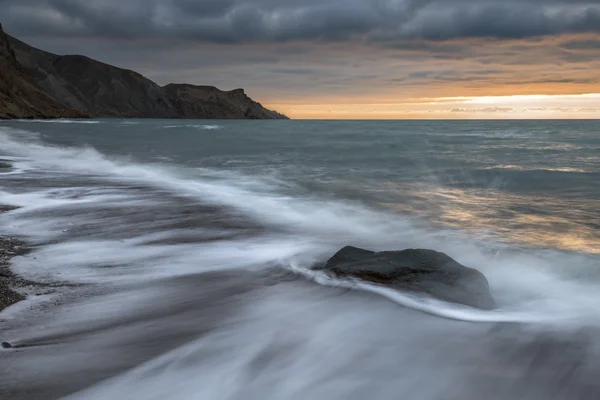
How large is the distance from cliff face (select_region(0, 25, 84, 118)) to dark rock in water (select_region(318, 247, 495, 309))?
10739cm

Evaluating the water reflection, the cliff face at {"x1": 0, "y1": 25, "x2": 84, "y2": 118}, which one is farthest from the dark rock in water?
the cliff face at {"x1": 0, "y1": 25, "x2": 84, "y2": 118}

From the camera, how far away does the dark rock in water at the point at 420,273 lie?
552 centimetres

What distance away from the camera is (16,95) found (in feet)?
375

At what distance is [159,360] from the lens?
405 cm

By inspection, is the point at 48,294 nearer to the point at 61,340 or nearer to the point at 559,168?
the point at 61,340

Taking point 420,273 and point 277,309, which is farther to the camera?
point 420,273

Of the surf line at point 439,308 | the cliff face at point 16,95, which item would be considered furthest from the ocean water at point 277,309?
the cliff face at point 16,95

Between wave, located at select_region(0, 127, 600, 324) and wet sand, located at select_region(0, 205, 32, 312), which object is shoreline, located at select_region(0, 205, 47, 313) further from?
wave, located at select_region(0, 127, 600, 324)

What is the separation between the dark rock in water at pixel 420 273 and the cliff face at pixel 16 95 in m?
107

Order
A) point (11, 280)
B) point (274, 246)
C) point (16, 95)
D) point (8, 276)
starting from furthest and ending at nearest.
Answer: point (16, 95) → point (274, 246) → point (8, 276) → point (11, 280)

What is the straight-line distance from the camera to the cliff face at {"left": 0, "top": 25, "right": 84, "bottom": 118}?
345 ft

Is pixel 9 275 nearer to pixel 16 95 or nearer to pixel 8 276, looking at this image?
pixel 8 276

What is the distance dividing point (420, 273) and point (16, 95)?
127983 mm

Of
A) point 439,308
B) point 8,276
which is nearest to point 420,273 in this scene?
point 439,308
